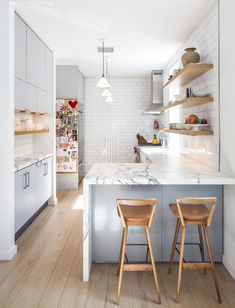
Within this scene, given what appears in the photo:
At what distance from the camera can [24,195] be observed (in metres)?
4.13

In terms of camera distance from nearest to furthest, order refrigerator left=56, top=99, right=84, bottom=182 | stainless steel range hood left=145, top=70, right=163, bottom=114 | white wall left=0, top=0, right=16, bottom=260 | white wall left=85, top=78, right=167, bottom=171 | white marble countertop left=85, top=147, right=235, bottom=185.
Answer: white marble countertop left=85, top=147, right=235, bottom=185
white wall left=0, top=0, right=16, bottom=260
refrigerator left=56, top=99, right=84, bottom=182
stainless steel range hood left=145, top=70, right=163, bottom=114
white wall left=85, top=78, right=167, bottom=171

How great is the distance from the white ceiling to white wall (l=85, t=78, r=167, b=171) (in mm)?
2444

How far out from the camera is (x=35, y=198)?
15.3 ft

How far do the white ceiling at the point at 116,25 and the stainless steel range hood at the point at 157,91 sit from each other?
1342 mm

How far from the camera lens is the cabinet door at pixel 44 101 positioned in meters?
4.92

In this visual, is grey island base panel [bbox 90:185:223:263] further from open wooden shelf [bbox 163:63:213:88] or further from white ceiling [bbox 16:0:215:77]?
white ceiling [bbox 16:0:215:77]

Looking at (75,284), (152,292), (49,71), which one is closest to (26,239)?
(75,284)

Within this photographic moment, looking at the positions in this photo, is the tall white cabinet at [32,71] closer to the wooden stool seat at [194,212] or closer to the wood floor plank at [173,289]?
the wooden stool seat at [194,212]

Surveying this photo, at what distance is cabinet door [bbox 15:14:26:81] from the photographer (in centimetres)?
386

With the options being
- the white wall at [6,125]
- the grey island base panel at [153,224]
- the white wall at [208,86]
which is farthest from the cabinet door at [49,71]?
the grey island base panel at [153,224]

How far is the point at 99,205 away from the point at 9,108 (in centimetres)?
136

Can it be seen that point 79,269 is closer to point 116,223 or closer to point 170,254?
point 116,223

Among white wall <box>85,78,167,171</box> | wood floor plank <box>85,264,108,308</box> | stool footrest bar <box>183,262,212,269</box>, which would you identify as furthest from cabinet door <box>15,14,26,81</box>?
white wall <box>85,78,167,171</box>

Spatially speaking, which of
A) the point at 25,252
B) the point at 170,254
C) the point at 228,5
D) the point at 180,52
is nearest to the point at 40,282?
the point at 25,252
